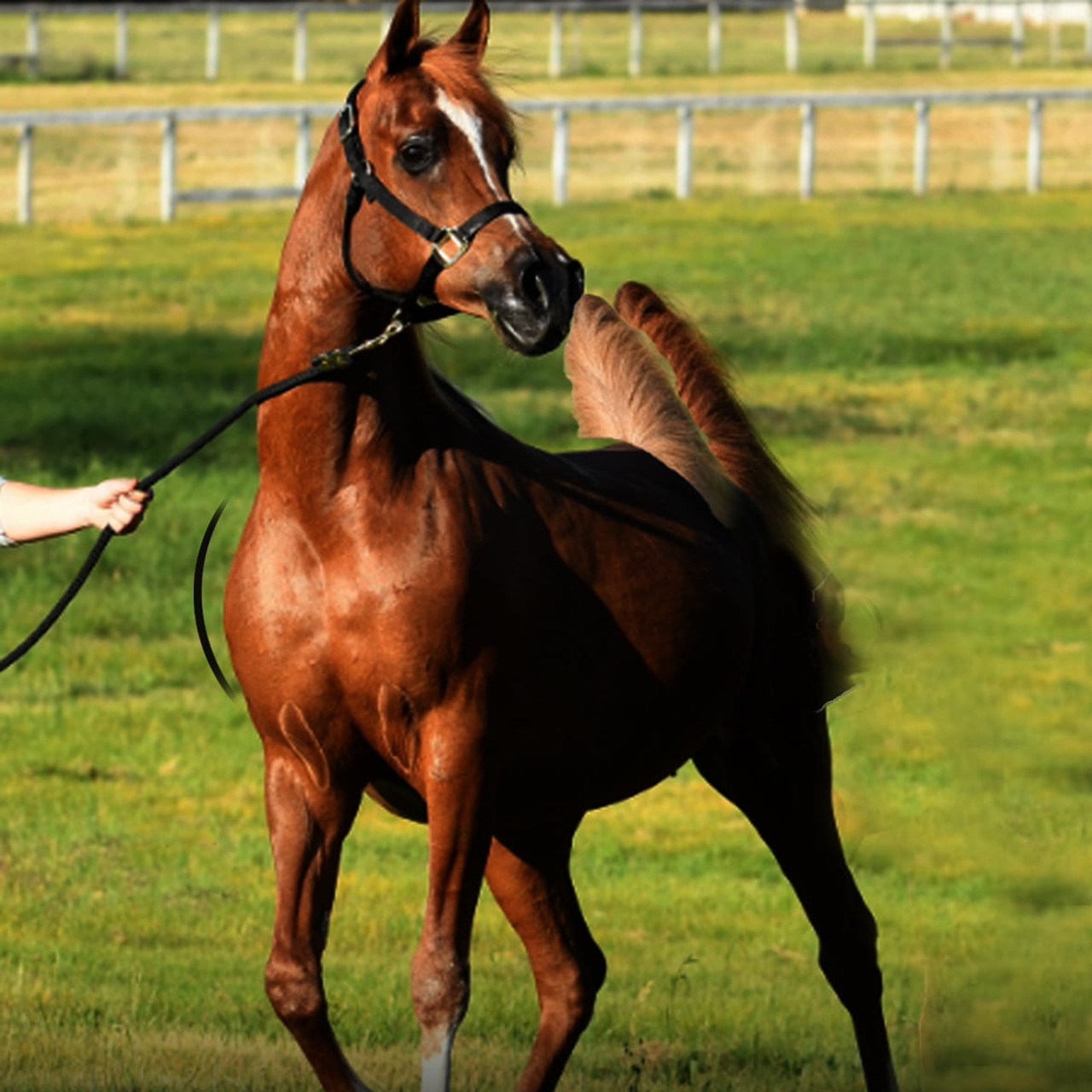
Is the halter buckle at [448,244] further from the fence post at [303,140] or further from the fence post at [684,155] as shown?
the fence post at [684,155]

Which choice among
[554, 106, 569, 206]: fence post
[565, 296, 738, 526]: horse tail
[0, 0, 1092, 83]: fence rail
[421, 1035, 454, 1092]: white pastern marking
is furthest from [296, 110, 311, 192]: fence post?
[421, 1035, 454, 1092]: white pastern marking

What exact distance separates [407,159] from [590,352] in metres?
1.74

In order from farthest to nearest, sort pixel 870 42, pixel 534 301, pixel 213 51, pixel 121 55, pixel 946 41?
pixel 946 41, pixel 870 42, pixel 213 51, pixel 121 55, pixel 534 301

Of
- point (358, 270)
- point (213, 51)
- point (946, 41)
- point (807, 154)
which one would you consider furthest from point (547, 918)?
point (946, 41)

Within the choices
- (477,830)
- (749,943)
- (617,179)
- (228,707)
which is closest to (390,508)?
(477,830)

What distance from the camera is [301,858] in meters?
5.01

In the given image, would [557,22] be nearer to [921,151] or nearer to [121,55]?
[121,55]

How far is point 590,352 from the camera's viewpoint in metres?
6.59

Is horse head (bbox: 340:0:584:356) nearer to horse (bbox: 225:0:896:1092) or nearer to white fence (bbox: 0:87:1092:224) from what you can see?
horse (bbox: 225:0:896:1092)

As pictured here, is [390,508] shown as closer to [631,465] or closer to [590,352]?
[631,465]

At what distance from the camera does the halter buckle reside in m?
4.82

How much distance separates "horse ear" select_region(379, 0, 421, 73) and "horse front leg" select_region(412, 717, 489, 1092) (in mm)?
1314

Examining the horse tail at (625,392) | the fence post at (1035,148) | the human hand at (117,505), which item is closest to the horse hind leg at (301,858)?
the human hand at (117,505)

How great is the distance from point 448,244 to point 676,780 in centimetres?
680
